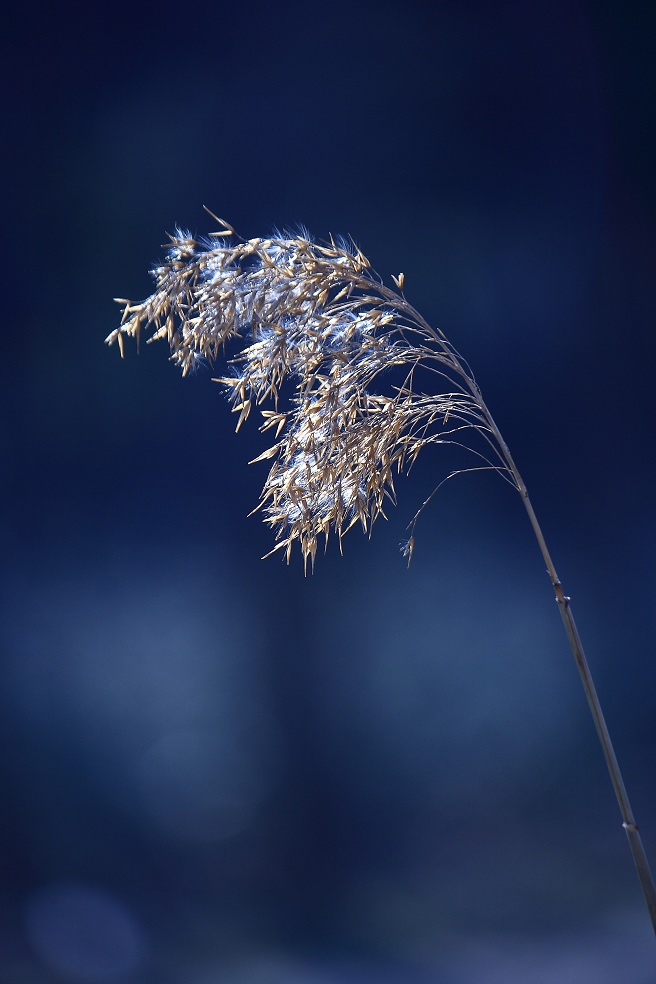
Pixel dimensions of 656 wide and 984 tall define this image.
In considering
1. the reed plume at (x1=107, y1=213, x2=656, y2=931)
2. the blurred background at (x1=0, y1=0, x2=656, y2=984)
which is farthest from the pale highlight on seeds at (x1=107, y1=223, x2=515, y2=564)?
the blurred background at (x1=0, y1=0, x2=656, y2=984)

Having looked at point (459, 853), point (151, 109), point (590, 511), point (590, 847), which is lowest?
point (459, 853)

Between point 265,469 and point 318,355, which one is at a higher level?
point 265,469

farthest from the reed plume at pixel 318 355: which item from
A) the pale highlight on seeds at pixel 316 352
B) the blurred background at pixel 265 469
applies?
the blurred background at pixel 265 469

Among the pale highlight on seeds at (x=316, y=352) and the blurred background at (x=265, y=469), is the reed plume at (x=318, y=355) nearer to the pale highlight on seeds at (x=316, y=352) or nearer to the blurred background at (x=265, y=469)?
the pale highlight on seeds at (x=316, y=352)

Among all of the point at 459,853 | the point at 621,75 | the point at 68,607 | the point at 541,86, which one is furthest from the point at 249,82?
the point at 459,853

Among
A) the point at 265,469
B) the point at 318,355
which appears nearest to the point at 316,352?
the point at 318,355

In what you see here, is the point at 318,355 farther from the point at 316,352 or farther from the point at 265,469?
the point at 265,469

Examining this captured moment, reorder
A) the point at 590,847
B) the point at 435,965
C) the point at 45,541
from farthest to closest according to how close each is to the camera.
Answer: the point at 45,541, the point at 590,847, the point at 435,965

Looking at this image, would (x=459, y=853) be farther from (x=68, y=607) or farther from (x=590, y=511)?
(x=68, y=607)
